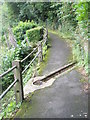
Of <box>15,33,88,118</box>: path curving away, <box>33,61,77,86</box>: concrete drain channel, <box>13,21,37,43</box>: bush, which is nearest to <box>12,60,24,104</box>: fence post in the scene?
<box>15,33,88,118</box>: path curving away

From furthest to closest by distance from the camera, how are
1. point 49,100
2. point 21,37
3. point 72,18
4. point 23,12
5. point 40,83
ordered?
point 23,12 < point 21,37 < point 72,18 < point 40,83 < point 49,100

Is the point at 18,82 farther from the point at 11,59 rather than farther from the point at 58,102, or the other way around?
the point at 11,59

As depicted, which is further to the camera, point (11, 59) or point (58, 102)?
point (11, 59)

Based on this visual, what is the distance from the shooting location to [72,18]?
33.8ft

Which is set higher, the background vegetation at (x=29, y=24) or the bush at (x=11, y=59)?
the background vegetation at (x=29, y=24)

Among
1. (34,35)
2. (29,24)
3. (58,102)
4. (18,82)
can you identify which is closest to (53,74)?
(58,102)

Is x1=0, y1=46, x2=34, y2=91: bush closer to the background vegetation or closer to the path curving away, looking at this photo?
the background vegetation

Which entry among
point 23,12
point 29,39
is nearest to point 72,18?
point 29,39

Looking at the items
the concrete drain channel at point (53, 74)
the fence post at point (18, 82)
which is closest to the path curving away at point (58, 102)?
the fence post at point (18, 82)

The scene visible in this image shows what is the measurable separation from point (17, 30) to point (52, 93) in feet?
48.6

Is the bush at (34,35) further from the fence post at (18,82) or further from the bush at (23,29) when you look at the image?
the fence post at (18,82)

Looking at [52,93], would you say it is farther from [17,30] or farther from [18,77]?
[17,30]

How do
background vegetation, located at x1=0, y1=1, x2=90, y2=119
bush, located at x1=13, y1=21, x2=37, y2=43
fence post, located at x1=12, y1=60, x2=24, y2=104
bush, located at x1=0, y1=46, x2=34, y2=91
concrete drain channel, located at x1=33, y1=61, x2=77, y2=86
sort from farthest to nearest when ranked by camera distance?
bush, located at x1=13, y1=21, x2=37, y2=43 → background vegetation, located at x1=0, y1=1, x2=90, y2=119 → bush, located at x1=0, y1=46, x2=34, y2=91 → concrete drain channel, located at x1=33, y1=61, x2=77, y2=86 → fence post, located at x1=12, y1=60, x2=24, y2=104

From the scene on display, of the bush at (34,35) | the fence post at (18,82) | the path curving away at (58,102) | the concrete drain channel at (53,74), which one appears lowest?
the path curving away at (58,102)
